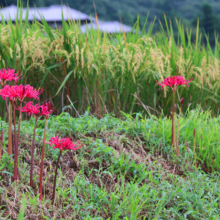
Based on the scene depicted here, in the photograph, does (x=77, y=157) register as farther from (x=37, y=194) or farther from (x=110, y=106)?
(x=110, y=106)

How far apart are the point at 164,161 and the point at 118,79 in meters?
1.17

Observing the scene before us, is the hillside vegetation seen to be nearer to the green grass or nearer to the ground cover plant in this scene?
the ground cover plant

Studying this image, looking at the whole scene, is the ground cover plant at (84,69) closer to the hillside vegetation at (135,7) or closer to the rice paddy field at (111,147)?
the rice paddy field at (111,147)

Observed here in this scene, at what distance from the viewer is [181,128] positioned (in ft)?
8.28

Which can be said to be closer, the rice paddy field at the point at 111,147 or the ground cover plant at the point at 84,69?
the rice paddy field at the point at 111,147

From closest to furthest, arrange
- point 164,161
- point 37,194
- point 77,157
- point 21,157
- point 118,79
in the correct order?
point 37,194
point 21,157
point 77,157
point 164,161
point 118,79

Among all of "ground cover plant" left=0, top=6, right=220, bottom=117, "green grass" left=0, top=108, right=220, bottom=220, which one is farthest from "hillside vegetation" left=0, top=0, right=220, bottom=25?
"green grass" left=0, top=108, right=220, bottom=220

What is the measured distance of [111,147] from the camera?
2162 mm

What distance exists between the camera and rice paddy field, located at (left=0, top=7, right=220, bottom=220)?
5.36 feet

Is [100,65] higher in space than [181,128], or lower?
higher

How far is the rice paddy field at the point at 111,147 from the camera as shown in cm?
163

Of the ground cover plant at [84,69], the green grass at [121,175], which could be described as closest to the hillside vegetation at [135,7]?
the ground cover plant at [84,69]

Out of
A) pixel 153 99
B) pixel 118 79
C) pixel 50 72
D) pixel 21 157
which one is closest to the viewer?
pixel 21 157

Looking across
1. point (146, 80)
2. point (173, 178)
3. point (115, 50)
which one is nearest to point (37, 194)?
point (173, 178)
